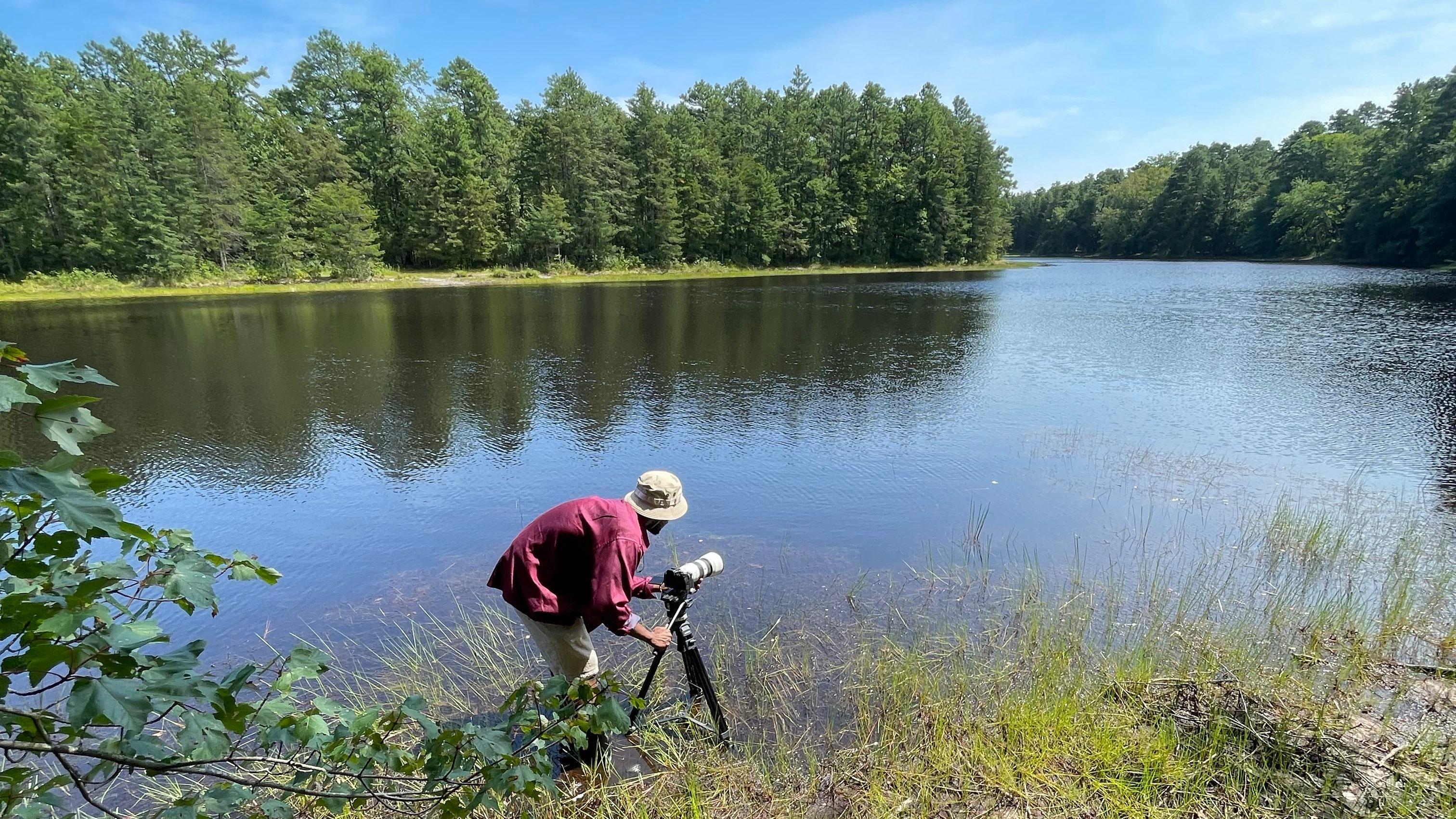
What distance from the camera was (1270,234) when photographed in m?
74.4

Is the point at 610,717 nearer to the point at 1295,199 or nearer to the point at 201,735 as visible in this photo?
the point at 201,735

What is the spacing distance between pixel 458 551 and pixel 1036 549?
6.19 m

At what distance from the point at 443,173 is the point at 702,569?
57157 millimetres

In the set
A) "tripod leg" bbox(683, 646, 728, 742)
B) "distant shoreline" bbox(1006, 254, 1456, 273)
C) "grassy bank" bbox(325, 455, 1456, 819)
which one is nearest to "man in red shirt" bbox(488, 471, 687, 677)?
"tripod leg" bbox(683, 646, 728, 742)

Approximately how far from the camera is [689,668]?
378 centimetres

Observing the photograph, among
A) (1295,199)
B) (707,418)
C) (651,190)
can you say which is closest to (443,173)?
(651,190)

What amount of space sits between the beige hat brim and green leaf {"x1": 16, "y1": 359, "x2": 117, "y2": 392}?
7.62 feet

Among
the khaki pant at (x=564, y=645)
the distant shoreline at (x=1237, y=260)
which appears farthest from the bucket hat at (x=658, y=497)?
the distant shoreline at (x=1237, y=260)

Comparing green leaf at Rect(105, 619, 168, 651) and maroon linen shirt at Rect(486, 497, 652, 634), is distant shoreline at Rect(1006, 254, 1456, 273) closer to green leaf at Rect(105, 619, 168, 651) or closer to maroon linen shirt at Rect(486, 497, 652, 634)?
maroon linen shirt at Rect(486, 497, 652, 634)

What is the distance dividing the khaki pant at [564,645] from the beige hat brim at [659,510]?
710 millimetres

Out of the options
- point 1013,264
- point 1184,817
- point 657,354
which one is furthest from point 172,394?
point 1013,264

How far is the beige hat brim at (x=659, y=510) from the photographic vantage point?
349 centimetres

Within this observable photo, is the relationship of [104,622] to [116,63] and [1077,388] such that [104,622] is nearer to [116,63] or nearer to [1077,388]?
[1077,388]

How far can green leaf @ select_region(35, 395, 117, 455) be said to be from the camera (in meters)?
1.17
